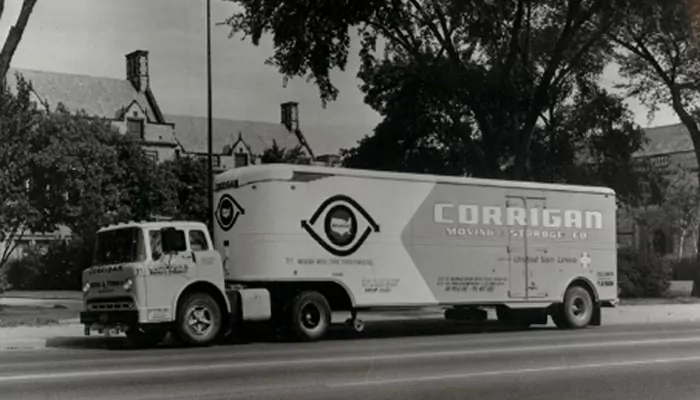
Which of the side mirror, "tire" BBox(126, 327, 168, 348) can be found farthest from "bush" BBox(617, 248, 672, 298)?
the side mirror

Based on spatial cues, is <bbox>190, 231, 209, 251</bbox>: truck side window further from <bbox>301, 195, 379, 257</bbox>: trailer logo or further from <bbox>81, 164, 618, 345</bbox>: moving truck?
<bbox>301, 195, 379, 257</bbox>: trailer logo

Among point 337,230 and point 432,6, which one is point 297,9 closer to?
point 432,6

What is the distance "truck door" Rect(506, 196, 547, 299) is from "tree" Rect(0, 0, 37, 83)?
1223 cm

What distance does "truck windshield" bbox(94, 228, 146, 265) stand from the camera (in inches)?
704

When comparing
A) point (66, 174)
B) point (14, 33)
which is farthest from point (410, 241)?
point (66, 174)

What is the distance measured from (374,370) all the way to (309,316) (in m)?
6.45

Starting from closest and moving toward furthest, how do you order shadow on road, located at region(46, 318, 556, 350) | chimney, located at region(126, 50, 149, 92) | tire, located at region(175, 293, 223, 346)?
tire, located at region(175, 293, 223, 346), shadow on road, located at region(46, 318, 556, 350), chimney, located at region(126, 50, 149, 92)

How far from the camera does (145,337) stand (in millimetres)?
18969

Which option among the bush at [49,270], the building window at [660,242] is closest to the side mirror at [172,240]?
the bush at [49,270]

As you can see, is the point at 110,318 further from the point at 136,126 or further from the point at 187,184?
the point at 136,126

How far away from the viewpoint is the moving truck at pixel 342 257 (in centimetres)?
1794

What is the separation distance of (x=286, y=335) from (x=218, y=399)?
8.92 meters

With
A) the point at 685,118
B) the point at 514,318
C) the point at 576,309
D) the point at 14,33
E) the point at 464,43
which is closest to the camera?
the point at 14,33

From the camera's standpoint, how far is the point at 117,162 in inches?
2256
